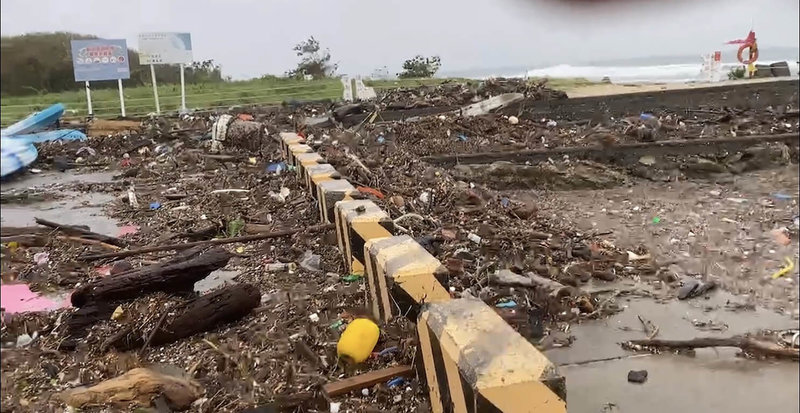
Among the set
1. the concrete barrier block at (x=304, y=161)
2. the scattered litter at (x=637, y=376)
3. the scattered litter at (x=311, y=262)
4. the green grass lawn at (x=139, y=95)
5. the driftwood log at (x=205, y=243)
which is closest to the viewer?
the green grass lawn at (x=139, y=95)

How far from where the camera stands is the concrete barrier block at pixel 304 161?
23.3 ft

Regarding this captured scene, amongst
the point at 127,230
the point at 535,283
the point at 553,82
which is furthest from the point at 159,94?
the point at 127,230

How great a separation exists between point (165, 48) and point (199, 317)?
7.57 ft

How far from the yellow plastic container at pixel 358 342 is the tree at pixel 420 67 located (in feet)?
5.04

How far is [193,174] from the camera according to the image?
9352mm

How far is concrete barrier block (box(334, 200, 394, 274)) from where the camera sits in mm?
4188

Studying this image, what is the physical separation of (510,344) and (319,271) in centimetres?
261

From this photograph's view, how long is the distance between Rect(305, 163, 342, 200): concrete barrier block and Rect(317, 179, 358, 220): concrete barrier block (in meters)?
0.36

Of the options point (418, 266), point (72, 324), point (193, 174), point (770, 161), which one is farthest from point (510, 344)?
point (193, 174)

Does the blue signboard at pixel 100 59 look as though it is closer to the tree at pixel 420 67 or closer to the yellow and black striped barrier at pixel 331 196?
the tree at pixel 420 67

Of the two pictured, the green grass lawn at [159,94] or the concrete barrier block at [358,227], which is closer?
the green grass lawn at [159,94]

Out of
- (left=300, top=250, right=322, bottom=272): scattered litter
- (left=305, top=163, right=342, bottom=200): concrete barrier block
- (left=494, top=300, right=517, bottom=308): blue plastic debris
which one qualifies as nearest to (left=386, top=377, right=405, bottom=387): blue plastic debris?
(left=494, top=300, right=517, bottom=308): blue plastic debris

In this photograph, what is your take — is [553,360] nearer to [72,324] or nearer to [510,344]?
[510,344]

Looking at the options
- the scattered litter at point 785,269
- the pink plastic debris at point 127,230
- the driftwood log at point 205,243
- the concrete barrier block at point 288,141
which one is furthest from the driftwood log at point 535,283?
the concrete barrier block at point 288,141
